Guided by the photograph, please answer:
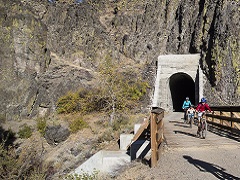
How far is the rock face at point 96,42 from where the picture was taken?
71.2ft

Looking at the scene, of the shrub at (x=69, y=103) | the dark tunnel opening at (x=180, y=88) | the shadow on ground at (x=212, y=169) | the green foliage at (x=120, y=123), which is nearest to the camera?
the shadow on ground at (x=212, y=169)

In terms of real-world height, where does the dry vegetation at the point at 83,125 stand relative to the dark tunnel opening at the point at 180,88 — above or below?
below

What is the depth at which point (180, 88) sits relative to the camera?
29.8m

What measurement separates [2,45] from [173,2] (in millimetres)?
24227

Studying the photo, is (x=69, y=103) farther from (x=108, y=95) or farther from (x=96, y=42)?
(x=96, y=42)

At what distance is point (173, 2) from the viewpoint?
3503cm

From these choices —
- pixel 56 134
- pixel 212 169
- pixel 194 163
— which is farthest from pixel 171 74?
pixel 212 169

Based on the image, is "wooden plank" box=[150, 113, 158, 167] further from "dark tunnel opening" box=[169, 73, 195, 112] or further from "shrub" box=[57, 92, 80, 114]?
"dark tunnel opening" box=[169, 73, 195, 112]

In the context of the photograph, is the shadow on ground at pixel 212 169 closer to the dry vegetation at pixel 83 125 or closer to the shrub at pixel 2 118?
the dry vegetation at pixel 83 125

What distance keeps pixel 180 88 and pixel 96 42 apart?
44.0 feet

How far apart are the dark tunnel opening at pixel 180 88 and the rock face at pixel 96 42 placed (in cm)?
279

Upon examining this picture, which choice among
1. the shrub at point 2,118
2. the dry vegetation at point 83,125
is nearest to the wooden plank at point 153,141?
the dry vegetation at point 83,125

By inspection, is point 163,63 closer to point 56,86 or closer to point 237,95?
point 237,95

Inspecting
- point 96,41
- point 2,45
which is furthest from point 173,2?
point 2,45
